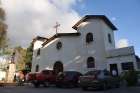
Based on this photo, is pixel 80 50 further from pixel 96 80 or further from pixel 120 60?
pixel 96 80

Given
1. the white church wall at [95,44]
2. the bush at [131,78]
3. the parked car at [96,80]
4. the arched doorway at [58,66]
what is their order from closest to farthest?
the parked car at [96,80], the bush at [131,78], the white church wall at [95,44], the arched doorway at [58,66]

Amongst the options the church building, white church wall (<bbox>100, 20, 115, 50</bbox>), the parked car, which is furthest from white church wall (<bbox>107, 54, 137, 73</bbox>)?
the parked car

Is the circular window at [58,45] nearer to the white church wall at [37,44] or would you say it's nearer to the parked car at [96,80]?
the white church wall at [37,44]

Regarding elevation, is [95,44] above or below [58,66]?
above

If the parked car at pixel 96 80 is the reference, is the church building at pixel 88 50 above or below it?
above

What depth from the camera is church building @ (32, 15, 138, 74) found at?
2602 centimetres

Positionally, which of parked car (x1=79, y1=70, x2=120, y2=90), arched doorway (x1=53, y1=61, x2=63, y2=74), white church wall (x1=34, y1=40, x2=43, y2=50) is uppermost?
white church wall (x1=34, y1=40, x2=43, y2=50)

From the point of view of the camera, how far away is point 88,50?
28.7 metres

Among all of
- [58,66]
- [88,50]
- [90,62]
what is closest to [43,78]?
[90,62]

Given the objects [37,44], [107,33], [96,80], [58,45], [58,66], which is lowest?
[96,80]

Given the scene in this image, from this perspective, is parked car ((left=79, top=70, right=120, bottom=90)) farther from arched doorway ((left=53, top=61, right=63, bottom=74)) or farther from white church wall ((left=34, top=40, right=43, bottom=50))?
white church wall ((left=34, top=40, right=43, bottom=50))

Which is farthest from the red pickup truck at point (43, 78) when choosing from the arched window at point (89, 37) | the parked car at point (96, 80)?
the arched window at point (89, 37)

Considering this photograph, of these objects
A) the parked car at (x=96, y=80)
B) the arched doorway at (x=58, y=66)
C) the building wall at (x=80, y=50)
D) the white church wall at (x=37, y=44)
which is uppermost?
the white church wall at (x=37, y=44)

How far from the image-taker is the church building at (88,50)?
85.4 ft
